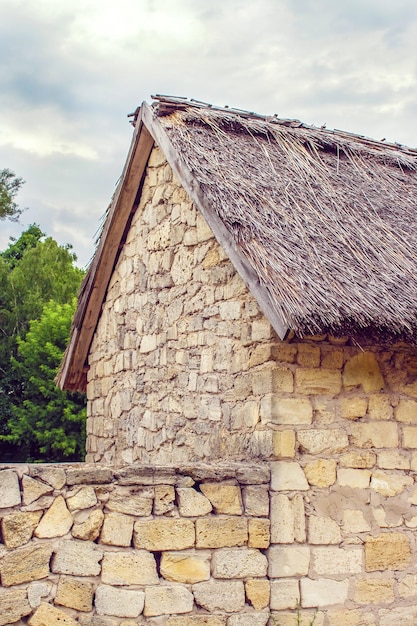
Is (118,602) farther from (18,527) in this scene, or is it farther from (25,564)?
(18,527)

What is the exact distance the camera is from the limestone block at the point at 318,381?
195 inches

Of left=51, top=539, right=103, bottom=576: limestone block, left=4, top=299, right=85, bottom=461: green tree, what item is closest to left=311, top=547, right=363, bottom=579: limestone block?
left=51, top=539, right=103, bottom=576: limestone block

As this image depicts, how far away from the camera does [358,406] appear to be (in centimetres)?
509

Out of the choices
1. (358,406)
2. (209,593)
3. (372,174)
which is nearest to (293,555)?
(209,593)

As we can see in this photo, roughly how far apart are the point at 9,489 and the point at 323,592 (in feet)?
6.68

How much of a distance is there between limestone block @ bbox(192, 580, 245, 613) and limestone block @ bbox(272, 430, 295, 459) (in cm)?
79

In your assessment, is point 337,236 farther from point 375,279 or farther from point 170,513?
point 170,513

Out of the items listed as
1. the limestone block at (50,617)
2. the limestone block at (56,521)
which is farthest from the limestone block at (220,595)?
the limestone block at (56,521)

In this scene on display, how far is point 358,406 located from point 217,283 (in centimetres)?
137

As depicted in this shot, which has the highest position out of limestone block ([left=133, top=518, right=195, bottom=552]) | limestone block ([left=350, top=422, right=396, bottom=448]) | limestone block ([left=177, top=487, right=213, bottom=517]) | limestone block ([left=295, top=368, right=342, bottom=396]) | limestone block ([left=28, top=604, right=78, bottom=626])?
limestone block ([left=295, top=368, right=342, bottom=396])

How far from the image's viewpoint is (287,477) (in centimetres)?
483

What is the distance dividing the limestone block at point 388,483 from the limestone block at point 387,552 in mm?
265

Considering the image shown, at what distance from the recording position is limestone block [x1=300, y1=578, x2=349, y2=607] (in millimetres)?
4754

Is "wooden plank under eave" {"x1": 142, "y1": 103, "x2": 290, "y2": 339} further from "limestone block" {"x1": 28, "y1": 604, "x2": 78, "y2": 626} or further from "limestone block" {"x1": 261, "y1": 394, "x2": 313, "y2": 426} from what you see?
"limestone block" {"x1": 28, "y1": 604, "x2": 78, "y2": 626}
